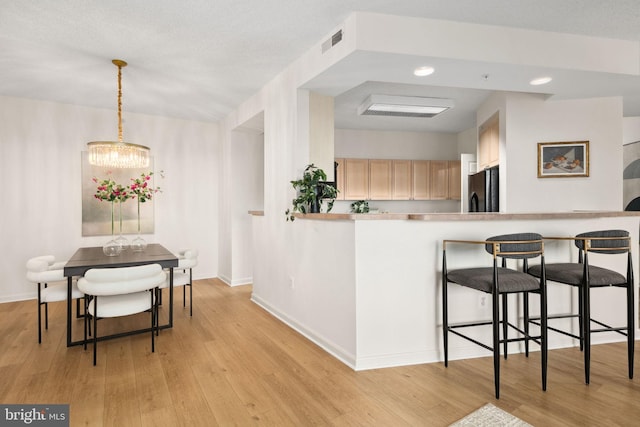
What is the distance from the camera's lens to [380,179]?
6.96 meters

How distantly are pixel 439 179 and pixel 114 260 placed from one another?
5.64 m

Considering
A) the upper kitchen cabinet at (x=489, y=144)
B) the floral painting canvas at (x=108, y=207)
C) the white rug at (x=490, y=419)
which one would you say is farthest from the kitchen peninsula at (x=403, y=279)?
the floral painting canvas at (x=108, y=207)

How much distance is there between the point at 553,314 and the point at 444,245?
1213 millimetres

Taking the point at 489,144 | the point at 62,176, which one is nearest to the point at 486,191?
the point at 489,144

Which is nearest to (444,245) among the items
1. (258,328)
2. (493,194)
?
(258,328)

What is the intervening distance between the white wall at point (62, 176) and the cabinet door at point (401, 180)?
11.1ft

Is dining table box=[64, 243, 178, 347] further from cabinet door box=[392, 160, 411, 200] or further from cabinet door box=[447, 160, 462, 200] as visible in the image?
cabinet door box=[447, 160, 462, 200]

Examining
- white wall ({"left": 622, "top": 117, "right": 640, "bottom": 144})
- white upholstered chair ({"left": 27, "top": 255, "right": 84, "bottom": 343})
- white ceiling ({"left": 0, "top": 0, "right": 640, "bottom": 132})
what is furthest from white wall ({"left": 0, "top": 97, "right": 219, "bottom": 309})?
white wall ({"left": 622, "top": 117, "right": 640, "bottom": 144})

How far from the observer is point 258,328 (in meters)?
3.82

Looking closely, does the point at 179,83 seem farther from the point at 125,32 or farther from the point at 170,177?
the point at 170,177

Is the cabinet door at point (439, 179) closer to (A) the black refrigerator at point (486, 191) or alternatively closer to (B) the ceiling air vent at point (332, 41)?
(A) the black refrigerator at point (486, 191)

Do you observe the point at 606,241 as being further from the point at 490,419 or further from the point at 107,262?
the point at 107,262

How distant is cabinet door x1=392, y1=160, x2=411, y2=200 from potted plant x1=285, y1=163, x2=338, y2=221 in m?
3.42

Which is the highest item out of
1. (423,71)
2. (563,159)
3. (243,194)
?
(423,71)
